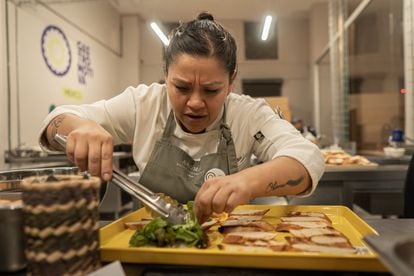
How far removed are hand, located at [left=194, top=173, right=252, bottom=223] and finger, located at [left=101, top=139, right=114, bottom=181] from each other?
216 millimetres

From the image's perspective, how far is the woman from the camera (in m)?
1.09

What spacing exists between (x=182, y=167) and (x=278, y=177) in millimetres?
457

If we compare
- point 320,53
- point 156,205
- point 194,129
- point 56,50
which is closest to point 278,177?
point 156,205

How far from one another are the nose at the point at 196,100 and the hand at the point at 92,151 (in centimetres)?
36

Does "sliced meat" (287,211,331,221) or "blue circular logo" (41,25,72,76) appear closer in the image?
"sliced meat" (287,211,331,221)

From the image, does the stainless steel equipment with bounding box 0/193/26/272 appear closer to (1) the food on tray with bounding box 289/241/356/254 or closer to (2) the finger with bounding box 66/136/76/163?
(2) the finger with bounding box 66/136/76/163

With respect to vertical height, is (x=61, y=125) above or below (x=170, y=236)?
above

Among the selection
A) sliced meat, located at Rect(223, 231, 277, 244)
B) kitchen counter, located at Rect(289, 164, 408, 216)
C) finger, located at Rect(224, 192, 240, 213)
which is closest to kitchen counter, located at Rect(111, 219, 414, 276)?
sliced meat, located at Rect(223, 231, 277, 244)

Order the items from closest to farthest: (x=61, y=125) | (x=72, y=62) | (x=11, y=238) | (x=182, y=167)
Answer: (x=11, y=238) → (x=61, y=125) → (x=182, y=167) → (x=72, y=62)

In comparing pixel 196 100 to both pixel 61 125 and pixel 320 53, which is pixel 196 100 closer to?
pixel 61 125

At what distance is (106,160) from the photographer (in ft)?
2.98

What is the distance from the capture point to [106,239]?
0.85 m

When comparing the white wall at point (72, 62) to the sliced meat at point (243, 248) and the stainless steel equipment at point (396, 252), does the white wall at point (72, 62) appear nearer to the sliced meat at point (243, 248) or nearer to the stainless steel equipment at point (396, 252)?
the sliced meat at point (243, 248)

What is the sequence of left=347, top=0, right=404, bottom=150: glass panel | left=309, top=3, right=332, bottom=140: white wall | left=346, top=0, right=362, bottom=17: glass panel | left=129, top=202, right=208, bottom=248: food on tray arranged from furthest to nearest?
left=309, top=3, right=332, bottom=140: white wall, left=346, top=0, right=362, bottom=17: glass panel, left=347, top=0, right=404, bottom=150: glass panel, left=129, top=202, right=208, bottom=248: food on tray
